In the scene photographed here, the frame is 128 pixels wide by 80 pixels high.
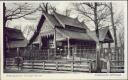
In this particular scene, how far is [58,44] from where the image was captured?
3.90ft

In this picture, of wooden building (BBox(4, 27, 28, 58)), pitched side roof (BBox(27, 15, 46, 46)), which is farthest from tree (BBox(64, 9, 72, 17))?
wooden building (BBox(4, 27, 28, 58))

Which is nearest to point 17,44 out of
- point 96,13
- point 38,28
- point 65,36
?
point 38,28

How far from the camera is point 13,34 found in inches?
47.1

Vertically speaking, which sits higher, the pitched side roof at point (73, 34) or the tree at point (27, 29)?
the tree at point (27, 29)

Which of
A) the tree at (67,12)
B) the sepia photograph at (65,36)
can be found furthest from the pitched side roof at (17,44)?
the tree at (67,12)

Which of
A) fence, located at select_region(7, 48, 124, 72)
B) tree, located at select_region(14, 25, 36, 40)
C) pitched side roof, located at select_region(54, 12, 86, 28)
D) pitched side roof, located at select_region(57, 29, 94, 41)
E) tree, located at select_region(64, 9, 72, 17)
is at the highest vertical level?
tree, located at select_region(64, 9, 72, 17)

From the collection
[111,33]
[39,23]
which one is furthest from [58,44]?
[111,33]

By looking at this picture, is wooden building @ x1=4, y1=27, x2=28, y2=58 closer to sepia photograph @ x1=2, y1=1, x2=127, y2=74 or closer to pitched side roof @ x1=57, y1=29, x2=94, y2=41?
sepia photograph @ x1=2, y1=1, x2=127, y2=74

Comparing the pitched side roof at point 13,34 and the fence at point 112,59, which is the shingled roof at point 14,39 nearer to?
the pitched side roof at point 13,34

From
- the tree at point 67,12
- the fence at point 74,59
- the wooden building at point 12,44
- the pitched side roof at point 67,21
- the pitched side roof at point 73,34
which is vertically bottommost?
the fence at point 74,59

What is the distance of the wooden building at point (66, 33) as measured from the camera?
117cm

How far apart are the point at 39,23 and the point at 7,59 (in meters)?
0.25

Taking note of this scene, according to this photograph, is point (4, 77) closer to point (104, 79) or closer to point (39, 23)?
point (39, 23)

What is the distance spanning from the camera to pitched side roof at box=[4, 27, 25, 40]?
118 cm
